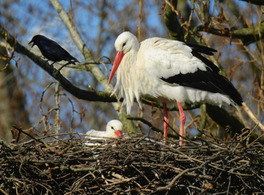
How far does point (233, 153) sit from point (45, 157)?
1700 mm

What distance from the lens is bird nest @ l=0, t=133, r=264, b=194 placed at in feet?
14.7

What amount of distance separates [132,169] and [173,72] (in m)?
2.00

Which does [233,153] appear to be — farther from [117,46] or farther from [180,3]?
[180,3]

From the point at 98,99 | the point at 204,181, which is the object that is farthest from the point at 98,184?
the point at 98,99

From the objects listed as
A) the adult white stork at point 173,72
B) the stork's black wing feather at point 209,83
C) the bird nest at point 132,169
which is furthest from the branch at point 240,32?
the bird nest at point 132,169

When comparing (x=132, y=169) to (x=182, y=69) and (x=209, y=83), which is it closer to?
(x=182, y=69)

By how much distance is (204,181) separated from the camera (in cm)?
448

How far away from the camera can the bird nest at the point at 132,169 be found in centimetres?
448

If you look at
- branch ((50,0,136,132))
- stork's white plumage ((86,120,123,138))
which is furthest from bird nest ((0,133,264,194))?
branch ((50,0,136,132))

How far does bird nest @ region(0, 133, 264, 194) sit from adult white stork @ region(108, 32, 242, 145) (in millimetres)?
1720

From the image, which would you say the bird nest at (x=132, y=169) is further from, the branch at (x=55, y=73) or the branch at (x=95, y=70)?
the branch at (x=95, y=70)

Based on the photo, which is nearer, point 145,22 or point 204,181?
point 204,181

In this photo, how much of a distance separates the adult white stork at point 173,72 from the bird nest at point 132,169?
67.7 inches

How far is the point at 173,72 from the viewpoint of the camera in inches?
247
